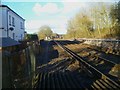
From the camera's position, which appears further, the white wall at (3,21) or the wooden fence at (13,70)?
the white wall at (3,21)

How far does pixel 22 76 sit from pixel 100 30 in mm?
54222

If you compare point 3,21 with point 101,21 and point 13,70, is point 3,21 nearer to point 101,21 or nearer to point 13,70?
point 101,21

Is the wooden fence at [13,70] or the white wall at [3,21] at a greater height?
the white wall at [3,21]

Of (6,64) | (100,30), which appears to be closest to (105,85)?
(6,64)

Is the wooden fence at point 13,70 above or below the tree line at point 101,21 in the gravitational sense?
below

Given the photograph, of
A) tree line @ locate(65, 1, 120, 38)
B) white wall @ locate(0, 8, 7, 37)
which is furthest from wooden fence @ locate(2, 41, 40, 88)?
tree line @ locate(65, 1, 120, 38)

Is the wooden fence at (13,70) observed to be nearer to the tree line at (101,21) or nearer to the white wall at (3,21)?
the white wall at (3,21)

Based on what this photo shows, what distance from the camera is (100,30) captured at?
59.7 metres

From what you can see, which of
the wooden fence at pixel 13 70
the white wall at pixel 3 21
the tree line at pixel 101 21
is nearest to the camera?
the wooden fence at pixel 13 70

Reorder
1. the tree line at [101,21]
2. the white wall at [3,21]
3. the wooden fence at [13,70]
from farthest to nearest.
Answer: the tree line at [101,21]
the white wall at [3,21]
the wooden fence at [13,70]

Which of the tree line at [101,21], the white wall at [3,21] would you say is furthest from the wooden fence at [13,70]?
the tree line at [101,21]

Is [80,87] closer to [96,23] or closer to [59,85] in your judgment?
[59,85]

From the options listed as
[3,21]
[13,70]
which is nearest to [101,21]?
[3,21]

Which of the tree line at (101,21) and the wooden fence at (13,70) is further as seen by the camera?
the tree line at (101,21)
